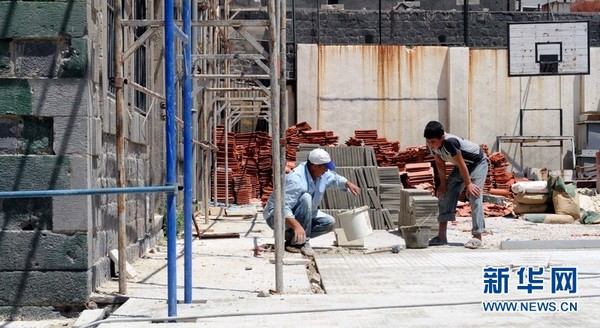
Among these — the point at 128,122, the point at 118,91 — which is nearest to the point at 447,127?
the point at 128,122

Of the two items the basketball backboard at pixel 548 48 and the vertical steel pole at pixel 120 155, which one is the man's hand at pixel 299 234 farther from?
the basketball backboard at pixel 548 48

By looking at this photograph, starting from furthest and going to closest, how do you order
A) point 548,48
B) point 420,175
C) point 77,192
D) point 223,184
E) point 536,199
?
point 548,48 < point 223,184 < point 420,175 < point 536,199 < point 77,192

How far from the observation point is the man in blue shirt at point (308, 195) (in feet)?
30.2

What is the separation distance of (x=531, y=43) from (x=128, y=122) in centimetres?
1951

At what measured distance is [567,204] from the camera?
15.3 m

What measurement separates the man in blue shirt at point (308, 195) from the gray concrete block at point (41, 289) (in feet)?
9.94

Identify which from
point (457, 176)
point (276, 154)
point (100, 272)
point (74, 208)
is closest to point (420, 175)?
point (457, 176)

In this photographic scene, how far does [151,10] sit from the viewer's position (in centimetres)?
1073

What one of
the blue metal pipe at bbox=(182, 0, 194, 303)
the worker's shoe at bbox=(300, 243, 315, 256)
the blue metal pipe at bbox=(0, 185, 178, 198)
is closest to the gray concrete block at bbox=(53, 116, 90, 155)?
the blue metal pipe at bbox=(182, 0, 194, 303)

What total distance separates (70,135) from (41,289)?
3.85ft

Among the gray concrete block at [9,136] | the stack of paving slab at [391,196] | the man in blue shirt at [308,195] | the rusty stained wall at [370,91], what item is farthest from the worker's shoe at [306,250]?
the rusty stained wall at [370,91]

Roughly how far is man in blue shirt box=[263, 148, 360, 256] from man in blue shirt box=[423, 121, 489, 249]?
1458 mm

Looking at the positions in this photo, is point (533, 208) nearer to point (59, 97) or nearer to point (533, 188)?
point (533, 188)

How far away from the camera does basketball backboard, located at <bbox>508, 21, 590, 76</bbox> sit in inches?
999
